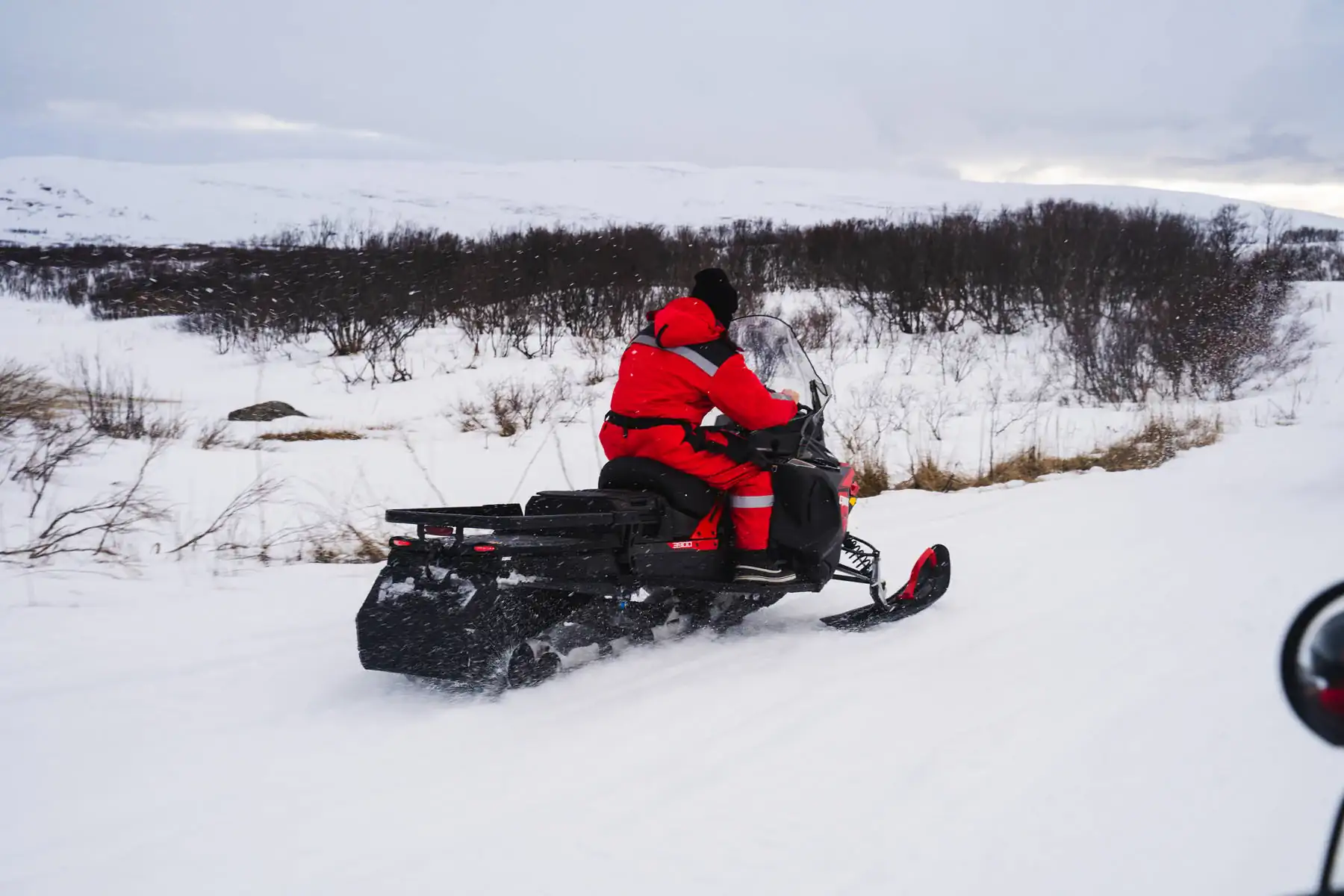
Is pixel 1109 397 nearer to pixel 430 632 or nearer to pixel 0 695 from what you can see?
pixel 430 632

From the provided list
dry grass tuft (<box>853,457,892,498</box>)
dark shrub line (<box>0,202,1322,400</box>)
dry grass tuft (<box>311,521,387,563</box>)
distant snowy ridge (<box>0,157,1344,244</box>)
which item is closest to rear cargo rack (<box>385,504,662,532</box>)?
dry grass tuft (<box>311,521,387,563</box>)

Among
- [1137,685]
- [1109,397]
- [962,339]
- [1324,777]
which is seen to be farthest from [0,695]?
[962,339]

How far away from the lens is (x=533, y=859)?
7.79 feet

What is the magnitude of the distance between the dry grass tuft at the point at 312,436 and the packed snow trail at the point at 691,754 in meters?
6.04

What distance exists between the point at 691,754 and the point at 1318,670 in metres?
2.09

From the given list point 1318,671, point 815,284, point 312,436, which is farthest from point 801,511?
point 815,284

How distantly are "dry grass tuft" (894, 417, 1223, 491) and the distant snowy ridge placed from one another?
30150mm

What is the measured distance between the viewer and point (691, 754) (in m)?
2.96

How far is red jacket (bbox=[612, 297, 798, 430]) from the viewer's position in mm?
3893

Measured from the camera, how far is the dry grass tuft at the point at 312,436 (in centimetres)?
1052

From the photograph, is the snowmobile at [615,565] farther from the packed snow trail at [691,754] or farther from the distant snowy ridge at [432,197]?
the distant snowy ridge at [432,197]

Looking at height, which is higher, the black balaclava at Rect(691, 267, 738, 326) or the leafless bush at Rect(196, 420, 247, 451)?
the black balaclava at Rect(691, 267, 738, 326)

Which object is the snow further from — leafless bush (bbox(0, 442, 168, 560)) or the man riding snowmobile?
the man riding snowmobile

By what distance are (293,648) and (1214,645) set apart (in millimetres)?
3565
